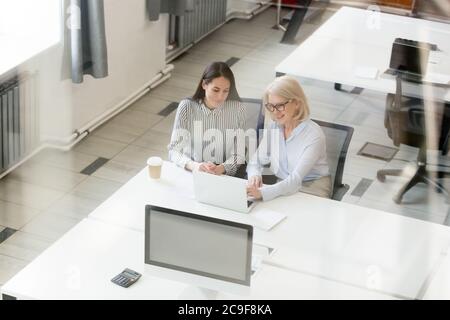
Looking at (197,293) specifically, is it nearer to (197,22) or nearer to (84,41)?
(84,41)

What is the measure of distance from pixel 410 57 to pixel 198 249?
2.61m

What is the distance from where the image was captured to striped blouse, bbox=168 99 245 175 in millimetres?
4445

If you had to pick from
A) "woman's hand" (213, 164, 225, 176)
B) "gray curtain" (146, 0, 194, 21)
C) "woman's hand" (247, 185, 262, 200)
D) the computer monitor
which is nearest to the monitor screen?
the computer monitor

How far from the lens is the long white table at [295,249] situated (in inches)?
132

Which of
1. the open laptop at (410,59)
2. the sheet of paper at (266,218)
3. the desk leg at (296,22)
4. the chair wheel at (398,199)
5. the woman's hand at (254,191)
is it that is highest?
the open laptop at (410,59)

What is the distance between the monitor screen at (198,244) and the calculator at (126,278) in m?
0.09

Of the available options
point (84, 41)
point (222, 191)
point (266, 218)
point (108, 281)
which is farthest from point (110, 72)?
point (108, 281)

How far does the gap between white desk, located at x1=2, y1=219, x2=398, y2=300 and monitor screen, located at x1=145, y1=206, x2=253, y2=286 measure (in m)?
0.11

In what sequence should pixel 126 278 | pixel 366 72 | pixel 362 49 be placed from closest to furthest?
pixel 126 278 < pixel 366 72 < pixel 362 49

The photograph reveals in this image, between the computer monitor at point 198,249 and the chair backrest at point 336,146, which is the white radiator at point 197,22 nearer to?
the chair backrest at point 336,146

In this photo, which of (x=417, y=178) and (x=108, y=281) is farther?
(x=417, y=178)

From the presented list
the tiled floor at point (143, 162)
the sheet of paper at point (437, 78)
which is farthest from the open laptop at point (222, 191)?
the sheet of paper at point (437, 78)

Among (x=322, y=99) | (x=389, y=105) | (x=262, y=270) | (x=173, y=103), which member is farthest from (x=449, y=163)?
(x=262, y=270)

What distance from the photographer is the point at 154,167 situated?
406cm
